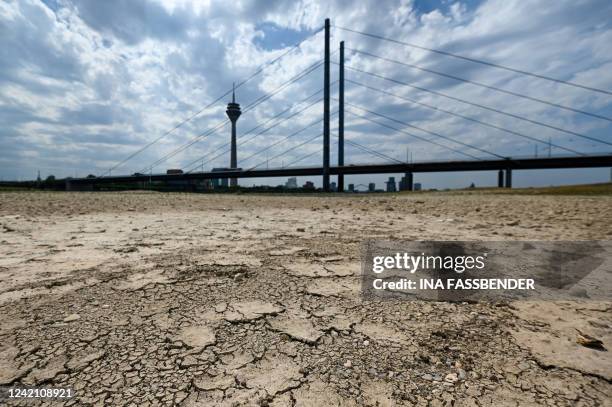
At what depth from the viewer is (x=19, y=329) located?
4.55 feet

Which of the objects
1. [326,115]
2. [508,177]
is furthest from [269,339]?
[508,177]

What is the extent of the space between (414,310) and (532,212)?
562cm

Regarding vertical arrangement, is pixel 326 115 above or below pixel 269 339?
above

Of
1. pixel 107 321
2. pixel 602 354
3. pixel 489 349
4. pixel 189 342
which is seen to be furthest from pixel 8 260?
pixel 602 354

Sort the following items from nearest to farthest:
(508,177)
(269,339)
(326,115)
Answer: (269,339) < (326,115) < (508,177)

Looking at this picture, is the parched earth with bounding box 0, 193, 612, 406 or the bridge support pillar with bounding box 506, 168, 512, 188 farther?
the bridge support pillar with bounding box 506, 168, 512, 188

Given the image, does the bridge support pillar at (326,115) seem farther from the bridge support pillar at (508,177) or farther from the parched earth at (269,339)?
the bridge support pillar at (508,177)

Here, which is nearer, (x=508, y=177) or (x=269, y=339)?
(x=269, y=339)

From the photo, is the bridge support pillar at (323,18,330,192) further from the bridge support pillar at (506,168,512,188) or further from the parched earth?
the bridge support pillar at (506,168,512,188)

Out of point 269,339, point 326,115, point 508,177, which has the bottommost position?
point 269,339

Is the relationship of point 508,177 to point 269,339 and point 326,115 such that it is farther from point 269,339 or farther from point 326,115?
point 269,339

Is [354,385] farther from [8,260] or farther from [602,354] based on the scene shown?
[8,260]

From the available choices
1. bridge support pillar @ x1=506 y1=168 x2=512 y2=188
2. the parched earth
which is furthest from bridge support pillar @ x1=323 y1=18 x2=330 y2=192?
bridge support pillar @ x1=506 y1=168 x2=512 y2=188

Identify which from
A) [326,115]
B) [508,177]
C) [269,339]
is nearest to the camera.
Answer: [269,339]
